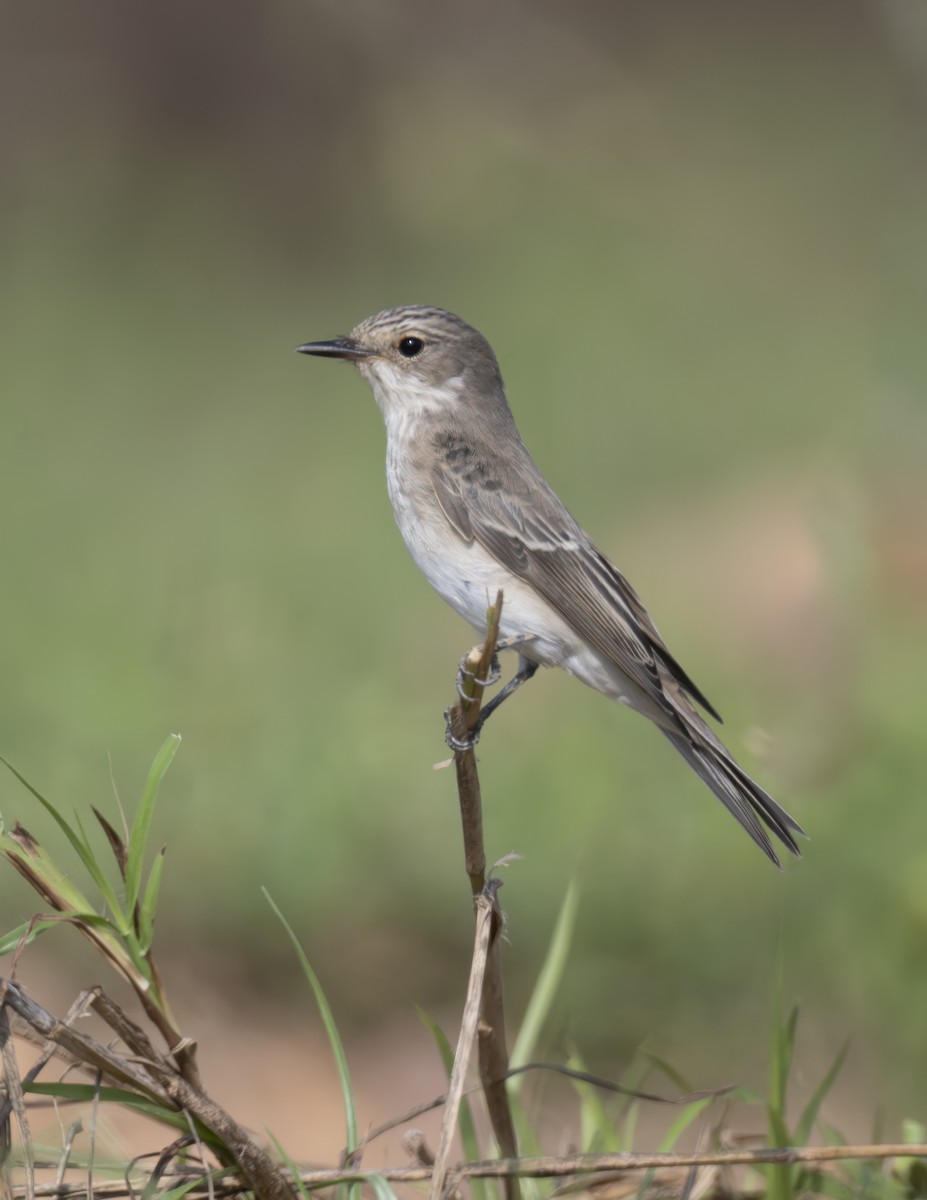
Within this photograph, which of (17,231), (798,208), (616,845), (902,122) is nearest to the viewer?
(616,845)

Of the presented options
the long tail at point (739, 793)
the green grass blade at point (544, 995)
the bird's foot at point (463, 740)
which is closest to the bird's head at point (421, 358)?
the long tail at point (739, 793)

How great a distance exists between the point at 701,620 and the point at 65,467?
389 cm

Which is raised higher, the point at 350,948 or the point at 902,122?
the point at 902,122

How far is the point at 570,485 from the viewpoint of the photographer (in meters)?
7.89

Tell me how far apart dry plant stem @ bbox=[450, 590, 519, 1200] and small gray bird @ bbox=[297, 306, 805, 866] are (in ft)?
2.62

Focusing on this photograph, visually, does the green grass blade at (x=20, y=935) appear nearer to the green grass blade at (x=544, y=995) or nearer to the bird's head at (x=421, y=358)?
the green grass blade at (x=544, y=995)

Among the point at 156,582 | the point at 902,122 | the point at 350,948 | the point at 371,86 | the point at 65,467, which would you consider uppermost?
the point at 371,86

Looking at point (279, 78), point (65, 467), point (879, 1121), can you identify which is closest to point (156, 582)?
point (65, 467)

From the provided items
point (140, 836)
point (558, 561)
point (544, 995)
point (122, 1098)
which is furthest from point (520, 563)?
point (122, 1098)

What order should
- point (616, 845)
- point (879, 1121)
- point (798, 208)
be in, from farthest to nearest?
point (798, 208) → point (616, 845) → point (879, 1121)

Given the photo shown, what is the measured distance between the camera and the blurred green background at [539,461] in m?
4.11

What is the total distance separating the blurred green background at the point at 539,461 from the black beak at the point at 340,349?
1077 millimetres

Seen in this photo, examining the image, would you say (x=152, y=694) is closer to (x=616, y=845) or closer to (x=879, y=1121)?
(x=616, y=845)

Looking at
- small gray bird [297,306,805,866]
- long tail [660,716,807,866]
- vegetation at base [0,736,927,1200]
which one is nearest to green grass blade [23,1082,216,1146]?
vegetation at base [0,736,927,1200]
